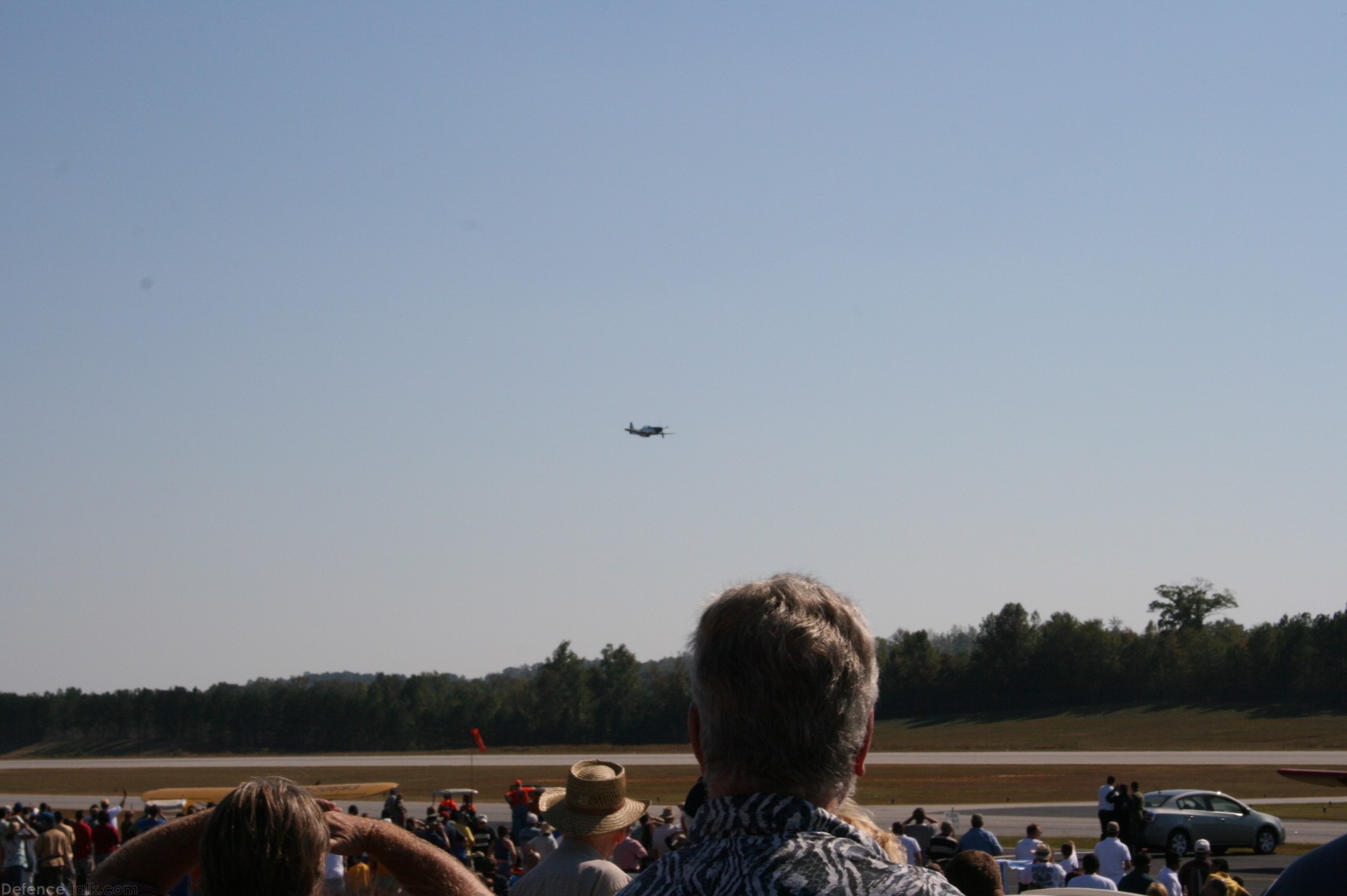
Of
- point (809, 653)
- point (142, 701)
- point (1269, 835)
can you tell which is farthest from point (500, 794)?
point (142, 701)

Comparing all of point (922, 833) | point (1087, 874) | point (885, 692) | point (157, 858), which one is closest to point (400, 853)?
point (157, 858)

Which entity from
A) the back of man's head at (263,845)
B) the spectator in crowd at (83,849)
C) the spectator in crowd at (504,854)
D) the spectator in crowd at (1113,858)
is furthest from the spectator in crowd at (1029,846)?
the spectator in crowd at (83,849)

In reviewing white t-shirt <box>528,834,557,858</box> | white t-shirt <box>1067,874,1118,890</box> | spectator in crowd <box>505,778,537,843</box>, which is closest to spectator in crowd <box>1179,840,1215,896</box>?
white t-shirt <box>1067,874,1118,890</box>

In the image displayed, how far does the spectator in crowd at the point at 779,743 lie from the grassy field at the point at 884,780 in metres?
35.9

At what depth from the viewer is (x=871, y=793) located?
43.1 metres

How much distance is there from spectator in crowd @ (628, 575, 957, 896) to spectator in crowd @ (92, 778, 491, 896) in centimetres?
94

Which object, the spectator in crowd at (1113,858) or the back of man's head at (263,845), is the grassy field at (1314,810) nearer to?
the spectator in crowd at (1113,858)

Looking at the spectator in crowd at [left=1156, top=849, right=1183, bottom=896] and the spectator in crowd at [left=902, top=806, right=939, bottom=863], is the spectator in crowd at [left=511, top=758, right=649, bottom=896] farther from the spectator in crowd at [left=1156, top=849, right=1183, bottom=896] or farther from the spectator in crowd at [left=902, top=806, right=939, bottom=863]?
the spectator in crowd at [left=902, top=806, right=939, bottom=863]

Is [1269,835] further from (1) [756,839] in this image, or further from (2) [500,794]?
(2) [500,794]

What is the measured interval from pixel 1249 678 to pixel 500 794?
60.1m

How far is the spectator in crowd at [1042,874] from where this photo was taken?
44.3 feet

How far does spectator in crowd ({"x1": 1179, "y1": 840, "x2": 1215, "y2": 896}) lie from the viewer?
13391 millimetres

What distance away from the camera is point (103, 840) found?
826 inches

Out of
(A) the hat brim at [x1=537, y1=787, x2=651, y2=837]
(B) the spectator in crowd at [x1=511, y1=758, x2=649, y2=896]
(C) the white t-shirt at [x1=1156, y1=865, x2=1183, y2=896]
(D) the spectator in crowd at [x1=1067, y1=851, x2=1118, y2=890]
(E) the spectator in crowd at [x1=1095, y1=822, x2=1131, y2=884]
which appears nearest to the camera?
(B) the spectator in crowd at [x1=511, y1=758, x2=649, y2=896]
